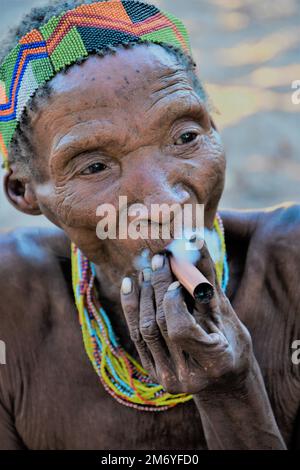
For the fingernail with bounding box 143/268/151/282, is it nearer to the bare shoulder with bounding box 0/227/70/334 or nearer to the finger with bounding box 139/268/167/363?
the finger with bounding box 139/268/167/363

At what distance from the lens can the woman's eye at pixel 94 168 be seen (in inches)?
115

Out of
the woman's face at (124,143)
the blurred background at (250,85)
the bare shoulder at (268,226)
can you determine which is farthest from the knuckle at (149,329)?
the blurred background at (250,85)

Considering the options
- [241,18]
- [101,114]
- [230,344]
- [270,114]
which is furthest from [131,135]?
[241,18]

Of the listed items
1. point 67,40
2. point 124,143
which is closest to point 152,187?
point 124,143

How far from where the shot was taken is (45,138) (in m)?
3.02

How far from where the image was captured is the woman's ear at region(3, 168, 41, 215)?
3.34 metres

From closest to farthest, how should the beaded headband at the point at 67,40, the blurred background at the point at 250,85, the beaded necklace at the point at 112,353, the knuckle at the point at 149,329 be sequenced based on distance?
the knuckle at the point at 149,329 → the beaded headband at the point at 67,40 → the beaded necklace at the point at 112,353 → the blurred background at the point at 250,85

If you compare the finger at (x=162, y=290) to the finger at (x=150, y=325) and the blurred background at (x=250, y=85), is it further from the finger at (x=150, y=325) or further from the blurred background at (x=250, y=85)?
the blurred background at (x=250, y=85)

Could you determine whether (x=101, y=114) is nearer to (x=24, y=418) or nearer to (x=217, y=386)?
(x=217, y=386)

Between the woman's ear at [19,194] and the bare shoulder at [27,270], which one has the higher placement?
the woman's ear at [19,194]

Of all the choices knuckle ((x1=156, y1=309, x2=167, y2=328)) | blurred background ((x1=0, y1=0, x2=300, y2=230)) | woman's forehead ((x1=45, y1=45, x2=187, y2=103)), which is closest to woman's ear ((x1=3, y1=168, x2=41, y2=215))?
woman's forehead ((x1=45, y1=45, x2=187, y2=103))

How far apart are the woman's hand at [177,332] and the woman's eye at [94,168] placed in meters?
0.42

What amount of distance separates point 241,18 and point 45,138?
5.04 m

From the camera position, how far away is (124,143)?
2.86 m
